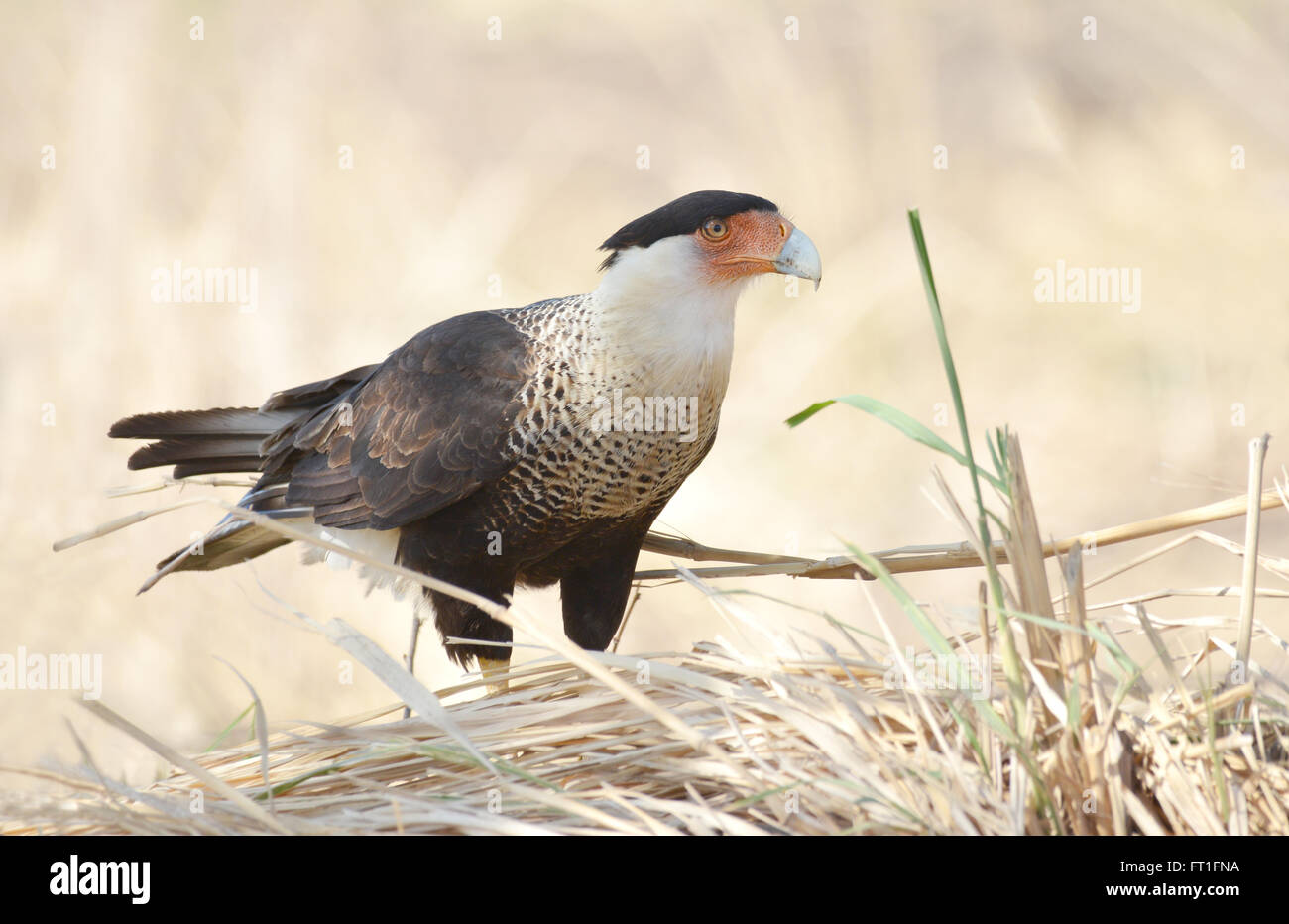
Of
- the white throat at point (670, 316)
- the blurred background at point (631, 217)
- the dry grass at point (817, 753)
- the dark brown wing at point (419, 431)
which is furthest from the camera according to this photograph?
the blurred background at point (631, 217)

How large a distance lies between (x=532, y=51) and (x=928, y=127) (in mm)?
2684

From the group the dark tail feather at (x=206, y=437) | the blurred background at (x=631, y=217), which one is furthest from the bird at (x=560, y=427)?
the blurred background at (x=631, y=217)

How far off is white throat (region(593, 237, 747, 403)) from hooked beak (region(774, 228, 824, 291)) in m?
0.13

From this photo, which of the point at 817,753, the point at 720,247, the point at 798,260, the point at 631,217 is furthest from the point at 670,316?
the point at 631,217

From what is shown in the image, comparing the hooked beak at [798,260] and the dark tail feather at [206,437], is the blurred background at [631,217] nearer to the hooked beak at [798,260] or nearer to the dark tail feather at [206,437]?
the dark tail feather at [206,437]

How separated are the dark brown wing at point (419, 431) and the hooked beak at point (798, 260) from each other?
697 millimetres

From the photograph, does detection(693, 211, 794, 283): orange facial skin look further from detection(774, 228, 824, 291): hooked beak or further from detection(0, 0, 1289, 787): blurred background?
detection(0, 0, 1289, 787): blurred background

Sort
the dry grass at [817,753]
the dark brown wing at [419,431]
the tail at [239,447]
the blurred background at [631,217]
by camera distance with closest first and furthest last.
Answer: the dry grass at [817,753]
the dark brown wing at [419,431]
the tail at [239,447]
the blurred background at [631,217]

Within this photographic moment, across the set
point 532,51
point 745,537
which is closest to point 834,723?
point 745,537

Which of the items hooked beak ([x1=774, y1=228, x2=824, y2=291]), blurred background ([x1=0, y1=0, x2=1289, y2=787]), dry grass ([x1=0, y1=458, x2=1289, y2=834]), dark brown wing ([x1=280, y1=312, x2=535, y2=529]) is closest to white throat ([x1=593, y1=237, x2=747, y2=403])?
hooked beak ([x1=774, y1=228, x2=824, y2=291])

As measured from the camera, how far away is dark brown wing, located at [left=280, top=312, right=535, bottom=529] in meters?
2.97

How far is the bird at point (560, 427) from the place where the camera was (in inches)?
113

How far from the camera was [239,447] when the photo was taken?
3.71 m

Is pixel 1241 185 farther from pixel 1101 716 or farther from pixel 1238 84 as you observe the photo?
pixel 1101 716
